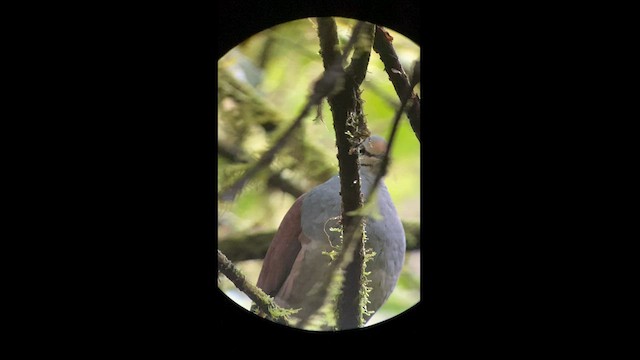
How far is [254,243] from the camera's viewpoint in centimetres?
142

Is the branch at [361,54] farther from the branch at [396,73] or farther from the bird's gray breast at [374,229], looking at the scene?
the bird's gray breast at [374,229]

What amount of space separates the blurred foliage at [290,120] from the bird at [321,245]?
23 mm

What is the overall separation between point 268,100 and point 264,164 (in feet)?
0.41

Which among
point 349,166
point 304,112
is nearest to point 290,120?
point 304,112

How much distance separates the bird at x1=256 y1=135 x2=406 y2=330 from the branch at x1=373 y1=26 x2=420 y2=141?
73 millimetres

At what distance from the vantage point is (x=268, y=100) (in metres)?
1.35

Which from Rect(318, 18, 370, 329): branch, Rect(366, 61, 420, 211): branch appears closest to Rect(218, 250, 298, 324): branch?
Rect(318, 18, 370, 329): branch

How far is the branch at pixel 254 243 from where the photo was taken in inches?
52.9

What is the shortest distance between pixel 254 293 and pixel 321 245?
0.55 ft

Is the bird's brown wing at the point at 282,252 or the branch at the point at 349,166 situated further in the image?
the bird's brown wing at the point at 282,252

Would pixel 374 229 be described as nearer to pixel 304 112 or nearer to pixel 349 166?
pixel 349 166

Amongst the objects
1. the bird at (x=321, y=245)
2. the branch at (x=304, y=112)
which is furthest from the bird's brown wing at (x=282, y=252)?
the branch at (x=304, y=112)

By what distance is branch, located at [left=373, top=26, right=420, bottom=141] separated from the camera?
1.31 m

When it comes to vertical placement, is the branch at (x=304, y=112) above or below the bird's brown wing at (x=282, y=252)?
above
